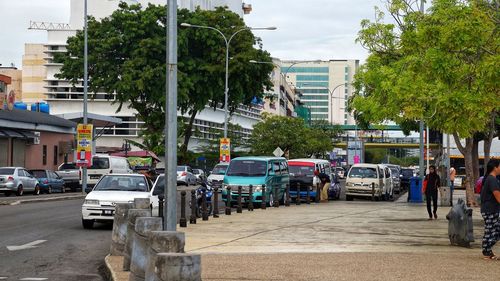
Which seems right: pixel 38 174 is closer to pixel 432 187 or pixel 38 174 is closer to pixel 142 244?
pixel 432 187

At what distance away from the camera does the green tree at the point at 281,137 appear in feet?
252

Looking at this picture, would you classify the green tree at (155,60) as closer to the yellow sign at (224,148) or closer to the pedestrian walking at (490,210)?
the yellow sign at (224,148)

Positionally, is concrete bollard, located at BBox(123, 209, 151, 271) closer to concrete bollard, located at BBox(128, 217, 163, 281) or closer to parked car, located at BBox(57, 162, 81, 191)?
concrete bollard, located at BBox(128, 217, 163, 281)

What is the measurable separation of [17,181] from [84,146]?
3755 millimetres

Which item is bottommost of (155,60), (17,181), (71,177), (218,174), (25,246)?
(25,246)

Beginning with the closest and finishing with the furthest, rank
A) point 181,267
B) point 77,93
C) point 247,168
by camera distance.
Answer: point 181,267 < point 247,168 < point 77,93

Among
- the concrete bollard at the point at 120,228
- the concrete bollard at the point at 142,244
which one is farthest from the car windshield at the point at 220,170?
the concrete bollard at the point at 142,244

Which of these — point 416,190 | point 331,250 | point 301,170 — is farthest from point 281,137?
point 331,250

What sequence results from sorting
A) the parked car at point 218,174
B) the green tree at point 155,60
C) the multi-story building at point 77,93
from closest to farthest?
the parked car at point 218,174
the green tree at point 155,60
the multi-story building at point 77,93

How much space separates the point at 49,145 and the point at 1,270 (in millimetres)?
48443

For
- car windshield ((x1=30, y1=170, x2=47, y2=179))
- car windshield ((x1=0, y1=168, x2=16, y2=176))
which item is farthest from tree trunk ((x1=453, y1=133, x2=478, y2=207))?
car windshield ((x1=30, y1=170, x2=47, y2=179))

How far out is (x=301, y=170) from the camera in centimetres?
4203

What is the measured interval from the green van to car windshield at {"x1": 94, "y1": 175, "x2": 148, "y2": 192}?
400 inches

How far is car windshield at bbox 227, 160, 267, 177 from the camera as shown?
34731mm
